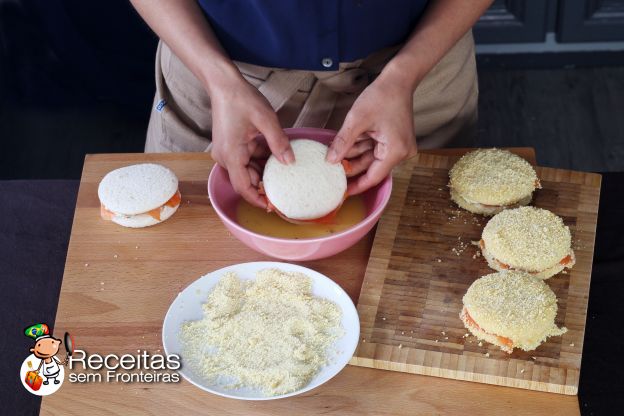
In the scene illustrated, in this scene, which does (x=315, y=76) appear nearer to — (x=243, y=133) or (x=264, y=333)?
(x=243, y=133)

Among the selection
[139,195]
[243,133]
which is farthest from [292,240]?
[139,195]

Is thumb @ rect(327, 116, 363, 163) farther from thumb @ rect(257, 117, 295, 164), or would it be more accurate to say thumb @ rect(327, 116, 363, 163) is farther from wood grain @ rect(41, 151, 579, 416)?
wood grain @ rect(41, 151, 579, 416)

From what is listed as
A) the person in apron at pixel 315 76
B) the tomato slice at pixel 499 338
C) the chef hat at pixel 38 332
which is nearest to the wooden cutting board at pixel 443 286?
the tomato slice at pixel 499 338

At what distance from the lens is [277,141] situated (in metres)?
1.26

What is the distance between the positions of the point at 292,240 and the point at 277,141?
16cm

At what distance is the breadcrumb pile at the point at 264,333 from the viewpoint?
1.12 metres

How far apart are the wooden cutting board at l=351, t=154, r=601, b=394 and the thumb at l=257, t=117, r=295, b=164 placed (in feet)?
0.70

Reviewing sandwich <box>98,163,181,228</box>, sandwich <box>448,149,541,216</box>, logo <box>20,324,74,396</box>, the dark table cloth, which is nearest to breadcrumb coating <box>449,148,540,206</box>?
sandwich <box>448,149,541,216</box>

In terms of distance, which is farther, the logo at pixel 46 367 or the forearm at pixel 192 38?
the forearm at pixel 192 38

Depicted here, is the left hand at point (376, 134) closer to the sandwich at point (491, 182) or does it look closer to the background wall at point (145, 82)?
the sandwich at point (491, 182)

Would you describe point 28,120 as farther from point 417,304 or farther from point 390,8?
point 417,304

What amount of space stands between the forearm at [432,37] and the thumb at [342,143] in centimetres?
13

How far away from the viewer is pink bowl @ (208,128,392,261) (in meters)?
1.24

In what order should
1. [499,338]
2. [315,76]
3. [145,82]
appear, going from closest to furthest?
[499,338]
[315,76]
[145,82]
